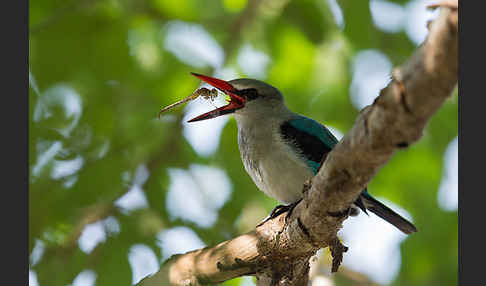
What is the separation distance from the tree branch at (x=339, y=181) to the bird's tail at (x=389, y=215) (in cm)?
99

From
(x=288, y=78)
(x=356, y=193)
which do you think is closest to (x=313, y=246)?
(x=356, y=193)

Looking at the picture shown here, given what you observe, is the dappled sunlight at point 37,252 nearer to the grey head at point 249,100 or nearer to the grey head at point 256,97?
the grey head at point 249,100

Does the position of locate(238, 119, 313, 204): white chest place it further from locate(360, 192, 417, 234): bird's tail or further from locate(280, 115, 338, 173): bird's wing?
locate(360, 192, 417, 234): bird's tail

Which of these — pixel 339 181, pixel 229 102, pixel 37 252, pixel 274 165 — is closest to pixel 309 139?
pixel 274 165

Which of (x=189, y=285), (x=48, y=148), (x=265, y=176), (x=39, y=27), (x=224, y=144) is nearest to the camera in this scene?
(x=189, y=285)

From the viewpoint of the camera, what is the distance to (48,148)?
486 centimetres

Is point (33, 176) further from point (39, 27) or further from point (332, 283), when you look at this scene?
point (332, 283)

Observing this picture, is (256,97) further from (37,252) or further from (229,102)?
(37,252)

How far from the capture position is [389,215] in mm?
4344

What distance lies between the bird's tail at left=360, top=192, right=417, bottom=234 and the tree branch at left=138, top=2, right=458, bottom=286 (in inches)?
39.2

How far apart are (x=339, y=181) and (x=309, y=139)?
189 centimetres

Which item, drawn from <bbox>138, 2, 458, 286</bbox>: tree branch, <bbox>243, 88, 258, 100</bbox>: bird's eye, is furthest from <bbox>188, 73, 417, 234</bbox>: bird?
<bbox>138, 2, 458, 286</bbox>: tree branch

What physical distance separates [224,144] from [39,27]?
2.21 m

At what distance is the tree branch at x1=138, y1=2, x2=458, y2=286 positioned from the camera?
1913 millimetres
